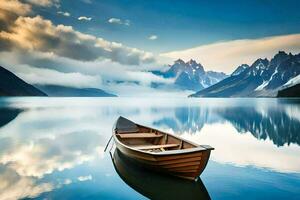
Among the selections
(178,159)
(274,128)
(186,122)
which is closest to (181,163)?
(178,159)

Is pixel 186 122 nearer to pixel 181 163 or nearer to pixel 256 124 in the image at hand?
pixel 256 124

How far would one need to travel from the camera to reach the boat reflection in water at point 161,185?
34.0ft

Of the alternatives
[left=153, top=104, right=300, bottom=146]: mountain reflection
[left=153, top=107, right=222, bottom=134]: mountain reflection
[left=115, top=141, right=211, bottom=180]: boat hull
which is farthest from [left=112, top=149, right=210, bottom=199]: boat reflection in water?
[left=153, top=107, right=222, bottom=134]: mountain reflection

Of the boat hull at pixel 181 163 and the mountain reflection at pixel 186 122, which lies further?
the mountain reflection at pixel 186 122

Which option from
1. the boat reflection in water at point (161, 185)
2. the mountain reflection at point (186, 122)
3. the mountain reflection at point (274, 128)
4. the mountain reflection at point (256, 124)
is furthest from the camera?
the mountain reflection at point (186, 122)

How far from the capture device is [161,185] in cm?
1116

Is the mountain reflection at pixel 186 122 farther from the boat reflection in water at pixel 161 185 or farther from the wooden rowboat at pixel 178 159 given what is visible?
the wooden rowboat at pixel 178 159

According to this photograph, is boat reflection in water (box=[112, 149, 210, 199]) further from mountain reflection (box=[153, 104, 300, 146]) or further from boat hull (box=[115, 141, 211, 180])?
mountain reflection (box=[153, 104, 300, 146])

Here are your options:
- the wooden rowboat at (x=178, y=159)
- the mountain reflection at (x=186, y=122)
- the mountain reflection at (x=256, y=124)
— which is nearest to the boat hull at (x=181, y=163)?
the wooden rowboat at (x=178, y=159)

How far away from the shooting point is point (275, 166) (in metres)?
14.9

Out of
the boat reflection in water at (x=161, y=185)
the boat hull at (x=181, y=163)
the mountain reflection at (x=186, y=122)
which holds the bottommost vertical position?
the mountain reflection at (x=186, y=122)

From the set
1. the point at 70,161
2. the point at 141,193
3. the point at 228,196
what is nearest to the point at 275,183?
the point at 228,196

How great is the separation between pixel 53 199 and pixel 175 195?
466 centimetres

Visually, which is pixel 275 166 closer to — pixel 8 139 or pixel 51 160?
pixel 51 160
